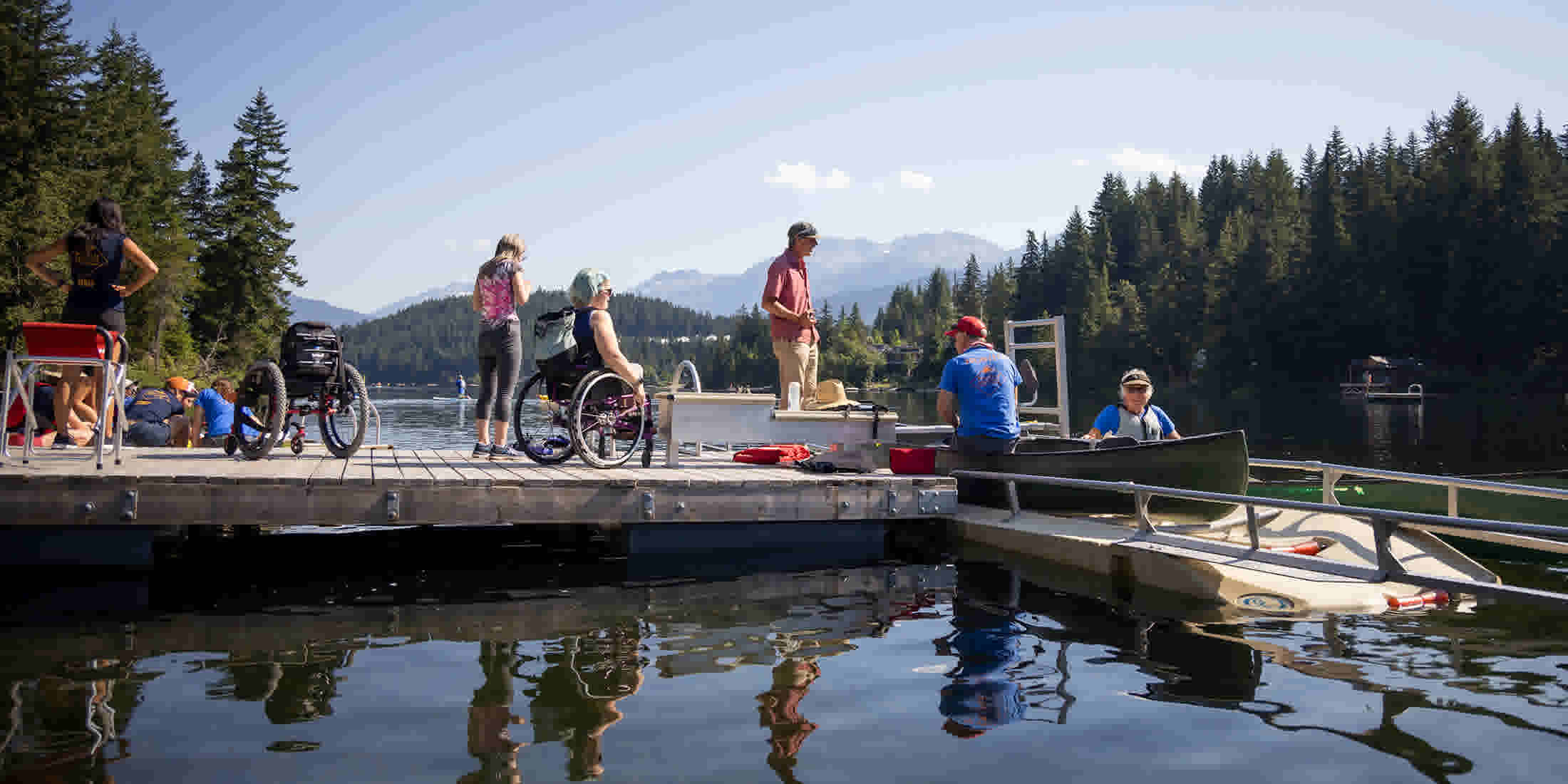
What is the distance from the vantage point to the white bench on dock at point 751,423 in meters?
11.3

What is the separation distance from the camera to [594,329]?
406 inches

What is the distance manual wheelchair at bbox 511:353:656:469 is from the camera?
1033cm

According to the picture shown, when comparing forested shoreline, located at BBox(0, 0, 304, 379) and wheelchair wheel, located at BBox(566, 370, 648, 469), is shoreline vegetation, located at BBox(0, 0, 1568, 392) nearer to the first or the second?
forested shoreline, located at BBox(0, 0, 304, 379)

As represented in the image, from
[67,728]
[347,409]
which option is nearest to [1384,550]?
[67,728]

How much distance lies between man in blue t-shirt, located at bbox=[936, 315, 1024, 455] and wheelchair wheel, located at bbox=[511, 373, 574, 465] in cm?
370

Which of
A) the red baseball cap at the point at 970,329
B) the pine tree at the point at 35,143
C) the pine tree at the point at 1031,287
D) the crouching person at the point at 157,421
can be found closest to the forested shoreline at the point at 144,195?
the pine tree at the point at 35,143

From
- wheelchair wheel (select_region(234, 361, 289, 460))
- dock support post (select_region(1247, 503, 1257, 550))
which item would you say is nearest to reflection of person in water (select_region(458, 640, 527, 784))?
wheelchair wheel (select_region(234, 361, 289, 460))

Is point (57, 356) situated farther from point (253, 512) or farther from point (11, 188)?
point (11, 188)

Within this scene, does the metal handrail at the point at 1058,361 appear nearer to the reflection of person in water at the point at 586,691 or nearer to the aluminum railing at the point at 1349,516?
the aluminum railing at the point at 1349,516

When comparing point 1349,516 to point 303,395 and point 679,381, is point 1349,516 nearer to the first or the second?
point 679,381

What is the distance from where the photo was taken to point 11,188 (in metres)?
47.8

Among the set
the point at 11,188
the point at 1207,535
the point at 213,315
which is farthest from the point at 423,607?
the point at 213,315

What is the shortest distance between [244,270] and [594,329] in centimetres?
7485

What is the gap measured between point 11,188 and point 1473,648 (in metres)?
56.8
